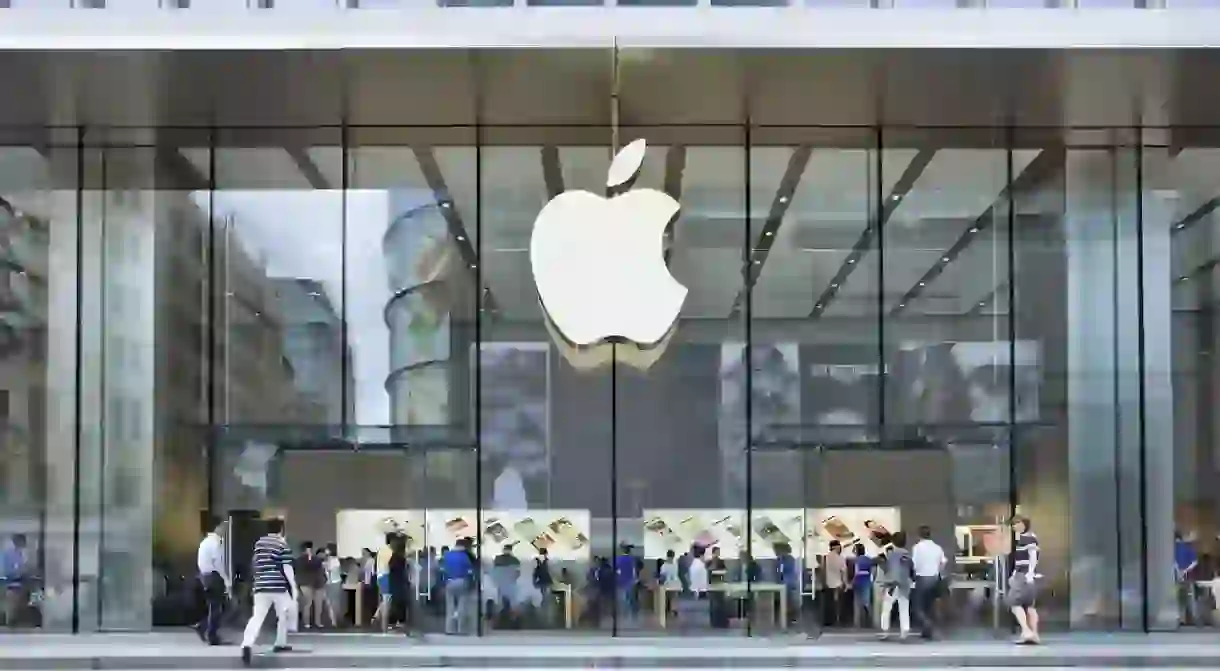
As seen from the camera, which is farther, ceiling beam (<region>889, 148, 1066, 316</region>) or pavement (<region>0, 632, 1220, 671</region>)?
ceiling beam (<region>889, 148, 1066, 316</region>)

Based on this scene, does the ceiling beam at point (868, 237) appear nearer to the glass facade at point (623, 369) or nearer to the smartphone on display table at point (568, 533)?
the glass facade at point (623, 369)

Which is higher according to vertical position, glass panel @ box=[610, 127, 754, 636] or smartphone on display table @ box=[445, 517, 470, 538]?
glass panel @ box=[610, 127, 754, 636]

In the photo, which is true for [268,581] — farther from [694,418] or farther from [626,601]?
[694,418]

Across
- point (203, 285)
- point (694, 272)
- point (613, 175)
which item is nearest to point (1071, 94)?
point (694, 272)

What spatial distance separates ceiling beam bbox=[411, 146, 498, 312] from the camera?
17.9 m

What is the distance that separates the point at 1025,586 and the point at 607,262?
6866 mm

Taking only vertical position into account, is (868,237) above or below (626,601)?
above

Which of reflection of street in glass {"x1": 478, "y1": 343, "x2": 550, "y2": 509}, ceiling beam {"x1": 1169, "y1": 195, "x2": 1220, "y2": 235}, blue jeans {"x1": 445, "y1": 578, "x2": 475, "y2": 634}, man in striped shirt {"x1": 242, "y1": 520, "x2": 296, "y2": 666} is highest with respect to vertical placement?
ceiling beam {"x1": 1169, "y1": 195, "x2": 1220, "y2": 235}

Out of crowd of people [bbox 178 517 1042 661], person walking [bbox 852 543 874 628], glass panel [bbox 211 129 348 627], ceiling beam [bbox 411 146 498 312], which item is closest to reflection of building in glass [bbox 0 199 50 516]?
glass panel [bbox 211 129 348 627]

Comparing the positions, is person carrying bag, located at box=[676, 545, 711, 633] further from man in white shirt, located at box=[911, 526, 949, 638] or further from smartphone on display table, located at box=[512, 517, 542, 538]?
man in white shirt, located at box=[911, 526, 949, 638]

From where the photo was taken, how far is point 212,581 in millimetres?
15953

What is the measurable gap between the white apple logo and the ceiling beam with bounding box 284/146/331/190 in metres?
6.87

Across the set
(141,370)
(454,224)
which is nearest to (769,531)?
(454,224)

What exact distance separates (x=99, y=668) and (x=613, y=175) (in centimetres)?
749
